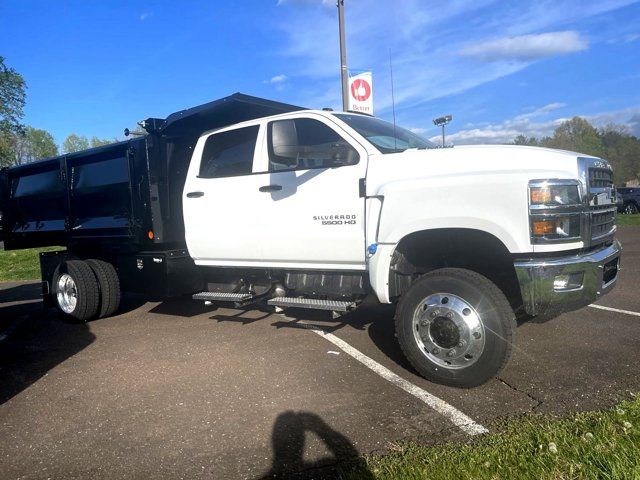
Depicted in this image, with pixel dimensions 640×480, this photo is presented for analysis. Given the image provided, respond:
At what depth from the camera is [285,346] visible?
5230mm

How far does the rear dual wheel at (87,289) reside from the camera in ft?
21.5

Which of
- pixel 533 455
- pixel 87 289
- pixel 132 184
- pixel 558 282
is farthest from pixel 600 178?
pixel 87 289

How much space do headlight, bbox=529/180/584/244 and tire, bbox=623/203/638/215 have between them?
30.6 meters

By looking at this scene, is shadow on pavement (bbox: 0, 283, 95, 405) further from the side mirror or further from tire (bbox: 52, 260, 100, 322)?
the side mirror

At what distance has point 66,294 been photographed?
274 inches

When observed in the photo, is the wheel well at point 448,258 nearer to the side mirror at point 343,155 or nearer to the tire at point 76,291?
the side mirror at point 343,155

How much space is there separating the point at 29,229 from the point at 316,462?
261 inches

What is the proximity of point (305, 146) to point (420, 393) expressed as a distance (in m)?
2.49

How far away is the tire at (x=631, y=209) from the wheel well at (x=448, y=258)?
99.2 ft

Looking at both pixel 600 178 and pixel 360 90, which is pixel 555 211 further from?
pixel 360 90

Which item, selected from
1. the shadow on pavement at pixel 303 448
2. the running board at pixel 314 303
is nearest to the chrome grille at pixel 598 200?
the running board at pixel 314 303

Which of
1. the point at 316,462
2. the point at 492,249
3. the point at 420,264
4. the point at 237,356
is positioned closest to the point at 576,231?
the point at 492,249

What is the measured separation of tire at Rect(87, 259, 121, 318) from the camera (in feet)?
21.9

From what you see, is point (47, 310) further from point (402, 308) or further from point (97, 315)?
point (402, 308)
